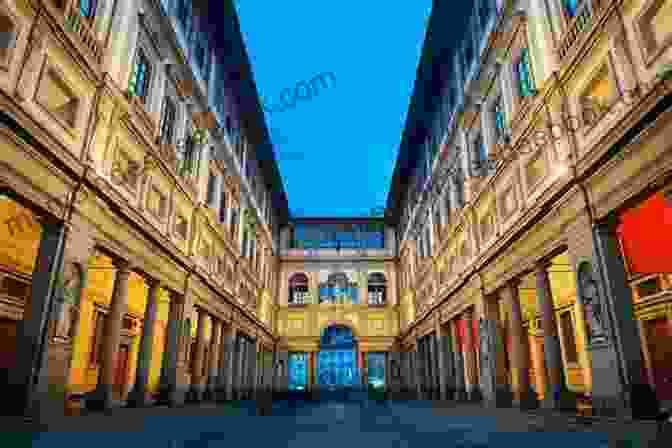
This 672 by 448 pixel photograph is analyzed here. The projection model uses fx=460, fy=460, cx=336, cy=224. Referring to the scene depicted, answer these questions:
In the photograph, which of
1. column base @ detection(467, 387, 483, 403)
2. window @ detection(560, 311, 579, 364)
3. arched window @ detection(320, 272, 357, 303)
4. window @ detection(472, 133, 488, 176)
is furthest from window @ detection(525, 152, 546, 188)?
arched window @ detection(320, 272, 357, 303)

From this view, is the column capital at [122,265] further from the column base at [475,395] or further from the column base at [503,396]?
the column base at [475,395]

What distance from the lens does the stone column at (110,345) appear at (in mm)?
11250

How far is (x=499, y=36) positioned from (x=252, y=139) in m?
17.5

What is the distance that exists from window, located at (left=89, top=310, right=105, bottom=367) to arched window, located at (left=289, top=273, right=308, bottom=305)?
2176cm

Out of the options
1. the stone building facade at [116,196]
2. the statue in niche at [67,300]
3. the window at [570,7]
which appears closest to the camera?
the stone building facade at [116,196]

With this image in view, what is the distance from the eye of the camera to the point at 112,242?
1151 cm

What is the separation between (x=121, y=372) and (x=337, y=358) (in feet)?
68.5

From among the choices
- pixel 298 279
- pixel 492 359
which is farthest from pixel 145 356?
pixel 298 279

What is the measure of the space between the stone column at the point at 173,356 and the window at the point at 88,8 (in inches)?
374

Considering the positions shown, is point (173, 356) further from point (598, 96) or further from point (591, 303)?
point (598, 96)

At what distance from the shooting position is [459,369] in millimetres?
20844

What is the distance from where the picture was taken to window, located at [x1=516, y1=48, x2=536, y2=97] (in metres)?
13.1

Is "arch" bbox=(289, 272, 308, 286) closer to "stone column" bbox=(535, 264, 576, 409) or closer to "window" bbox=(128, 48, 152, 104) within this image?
"window" bbox=(128, 48, 152, 104)

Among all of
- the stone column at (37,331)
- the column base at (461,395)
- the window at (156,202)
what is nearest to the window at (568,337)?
the column base at (461,395)
